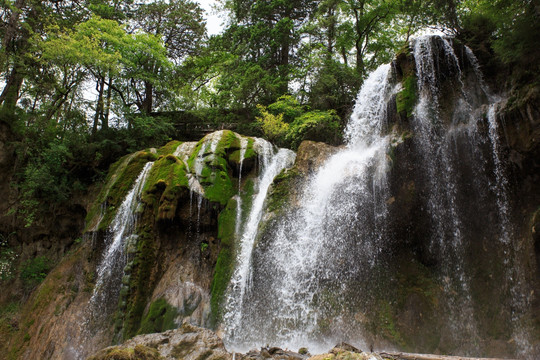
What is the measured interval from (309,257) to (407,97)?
5.32 metres

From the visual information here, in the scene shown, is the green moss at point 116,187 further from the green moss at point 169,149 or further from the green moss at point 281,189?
the green moss at point 281,189

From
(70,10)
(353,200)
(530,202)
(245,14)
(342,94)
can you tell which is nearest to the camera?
(530,202)

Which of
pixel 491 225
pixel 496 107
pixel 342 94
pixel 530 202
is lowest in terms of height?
pixel 491 225

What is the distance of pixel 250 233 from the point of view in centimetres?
897

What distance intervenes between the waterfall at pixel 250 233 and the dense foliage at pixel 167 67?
1935 mm

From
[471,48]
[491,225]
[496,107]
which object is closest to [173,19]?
[471,48]

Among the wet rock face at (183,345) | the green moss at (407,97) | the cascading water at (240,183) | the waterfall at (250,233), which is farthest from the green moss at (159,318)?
the green moss at (407,97)

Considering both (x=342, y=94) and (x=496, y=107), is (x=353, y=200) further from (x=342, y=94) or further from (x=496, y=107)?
(x=342, y=94)

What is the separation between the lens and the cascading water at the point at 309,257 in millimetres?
6934

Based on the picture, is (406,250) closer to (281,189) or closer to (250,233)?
(281,189)

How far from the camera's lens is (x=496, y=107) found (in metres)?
7.37

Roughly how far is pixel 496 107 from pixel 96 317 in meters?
12.5

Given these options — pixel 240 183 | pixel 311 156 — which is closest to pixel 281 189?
pixel 311 156

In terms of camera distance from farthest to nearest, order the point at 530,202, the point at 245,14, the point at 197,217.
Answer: the point at 245,14 < the point at 197,217 < the point at 530,202
